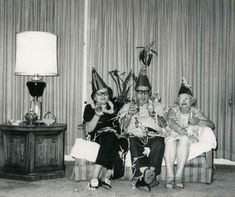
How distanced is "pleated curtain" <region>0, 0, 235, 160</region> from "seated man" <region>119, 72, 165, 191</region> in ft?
2.79

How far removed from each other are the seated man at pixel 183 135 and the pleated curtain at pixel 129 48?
2.77 ft

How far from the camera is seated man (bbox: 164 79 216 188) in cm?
324

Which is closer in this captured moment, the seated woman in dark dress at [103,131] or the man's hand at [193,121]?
the seated woman in dark dress at [103,131]

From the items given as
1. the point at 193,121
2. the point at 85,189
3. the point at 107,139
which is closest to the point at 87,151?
the point at 107,139

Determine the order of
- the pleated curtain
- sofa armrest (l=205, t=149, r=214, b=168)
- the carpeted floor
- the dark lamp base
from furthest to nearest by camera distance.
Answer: the pleated curtain, the dark lamp base, sofa armrest (l=205, t=149, r=214, b=168), the carpeted floor

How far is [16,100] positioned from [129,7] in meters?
1.97

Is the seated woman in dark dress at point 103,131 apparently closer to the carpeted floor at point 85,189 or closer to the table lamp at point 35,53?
the carpeted floor at point 85,189

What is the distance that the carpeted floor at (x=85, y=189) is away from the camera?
297 centimetres

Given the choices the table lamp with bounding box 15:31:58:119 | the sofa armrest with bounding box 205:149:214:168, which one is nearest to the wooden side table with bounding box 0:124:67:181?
the table lamp with bounding box 15:31:58:119

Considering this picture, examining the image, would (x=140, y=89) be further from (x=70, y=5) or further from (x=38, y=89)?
(x=70, y=5)

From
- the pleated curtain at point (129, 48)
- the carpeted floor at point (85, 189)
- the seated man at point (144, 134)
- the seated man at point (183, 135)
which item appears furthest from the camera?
the pleated curtain at point (129, 48)

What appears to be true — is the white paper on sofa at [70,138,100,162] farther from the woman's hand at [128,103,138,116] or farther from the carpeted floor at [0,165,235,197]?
the woman's hand at [128,103,138,116]

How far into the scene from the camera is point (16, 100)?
14.8 ft

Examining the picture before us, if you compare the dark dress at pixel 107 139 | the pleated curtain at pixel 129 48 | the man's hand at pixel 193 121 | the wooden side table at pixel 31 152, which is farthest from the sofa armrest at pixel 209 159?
the wooden side table at pixel 31 152
